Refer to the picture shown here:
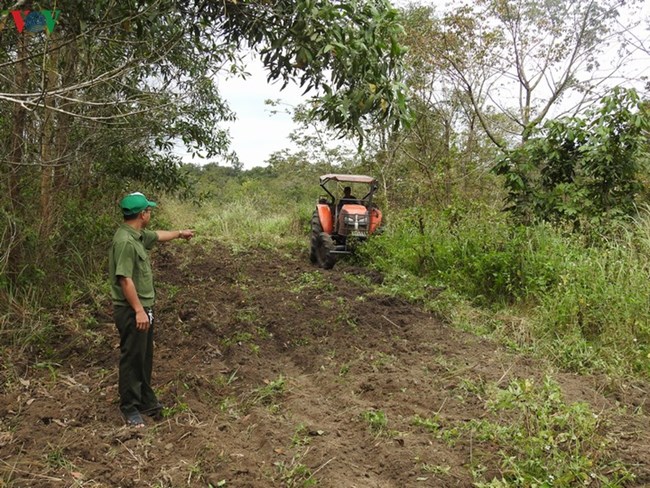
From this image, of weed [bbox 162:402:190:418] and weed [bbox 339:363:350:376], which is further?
weed [bbox 339:363:350:376]

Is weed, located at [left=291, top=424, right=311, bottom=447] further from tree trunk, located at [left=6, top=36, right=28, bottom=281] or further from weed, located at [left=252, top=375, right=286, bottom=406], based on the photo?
tree trunk, located at [left=6, top=36, right=28, bottom=281]

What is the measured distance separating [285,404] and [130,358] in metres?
1.17

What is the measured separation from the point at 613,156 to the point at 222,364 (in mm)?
5803

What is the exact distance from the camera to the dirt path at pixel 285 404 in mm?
3008

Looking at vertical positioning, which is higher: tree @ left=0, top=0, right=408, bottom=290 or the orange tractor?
tree @ left=0, top=0, right=408, bottom=290

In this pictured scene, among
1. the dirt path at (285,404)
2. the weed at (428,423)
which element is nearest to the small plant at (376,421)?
the dirt path at (285,404)

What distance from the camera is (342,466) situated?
3.05 metres

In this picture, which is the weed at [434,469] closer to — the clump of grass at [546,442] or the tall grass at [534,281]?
the clump of grass at [546,442]

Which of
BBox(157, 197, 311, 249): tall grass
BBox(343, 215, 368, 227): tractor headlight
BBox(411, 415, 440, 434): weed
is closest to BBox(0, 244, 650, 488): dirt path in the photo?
BBox(411, 415, 440, 434): weed

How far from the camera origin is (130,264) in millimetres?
3469

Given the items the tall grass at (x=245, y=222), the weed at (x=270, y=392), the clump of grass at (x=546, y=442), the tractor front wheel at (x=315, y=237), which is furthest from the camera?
the tall grass at (x=245, y=222)

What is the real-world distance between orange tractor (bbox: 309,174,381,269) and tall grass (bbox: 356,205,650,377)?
0.41 m

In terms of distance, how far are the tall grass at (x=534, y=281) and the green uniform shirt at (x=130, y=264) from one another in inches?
135

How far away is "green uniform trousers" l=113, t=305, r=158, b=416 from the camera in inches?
139
